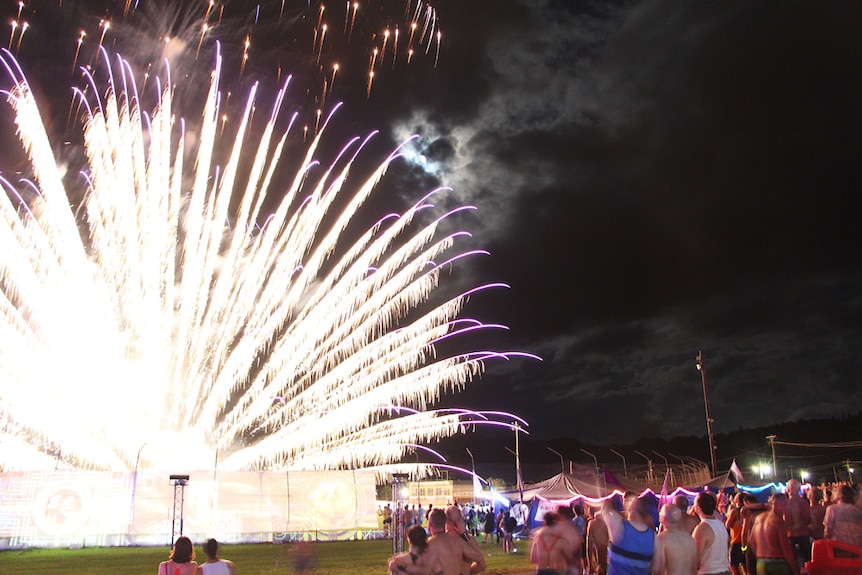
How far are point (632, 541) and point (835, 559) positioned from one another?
1854mm

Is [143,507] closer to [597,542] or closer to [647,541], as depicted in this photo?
[597,542]

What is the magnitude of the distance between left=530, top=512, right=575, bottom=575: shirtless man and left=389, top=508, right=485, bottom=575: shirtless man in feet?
5.22

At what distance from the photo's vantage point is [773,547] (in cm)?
865

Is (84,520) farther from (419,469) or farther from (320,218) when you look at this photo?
(320,218)

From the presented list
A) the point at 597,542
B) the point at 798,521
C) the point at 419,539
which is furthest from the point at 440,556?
the point at 798,521

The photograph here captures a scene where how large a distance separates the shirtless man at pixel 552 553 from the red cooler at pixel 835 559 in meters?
2.73

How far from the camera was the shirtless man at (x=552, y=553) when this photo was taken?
28.1 ft

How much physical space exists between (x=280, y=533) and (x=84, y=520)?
24.5ft

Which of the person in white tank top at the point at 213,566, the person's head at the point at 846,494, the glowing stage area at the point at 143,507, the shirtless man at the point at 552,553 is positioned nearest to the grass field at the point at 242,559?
the glowing stage area at the point at 143,507

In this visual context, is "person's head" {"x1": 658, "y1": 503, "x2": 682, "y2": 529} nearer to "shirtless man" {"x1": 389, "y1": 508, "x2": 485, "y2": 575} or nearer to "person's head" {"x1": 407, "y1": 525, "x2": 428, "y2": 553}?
"shirtless man" {"x1": 389, "y1": 508, "x2": 485, "y2": 575}

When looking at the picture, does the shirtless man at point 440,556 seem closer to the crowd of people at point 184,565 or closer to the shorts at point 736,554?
the crowd of people at point 184,565

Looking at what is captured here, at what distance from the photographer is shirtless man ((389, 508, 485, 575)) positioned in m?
7.02

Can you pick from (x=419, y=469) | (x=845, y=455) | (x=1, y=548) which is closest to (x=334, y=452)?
(x=419, y=469)

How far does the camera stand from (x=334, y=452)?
Answer: 2845cm
